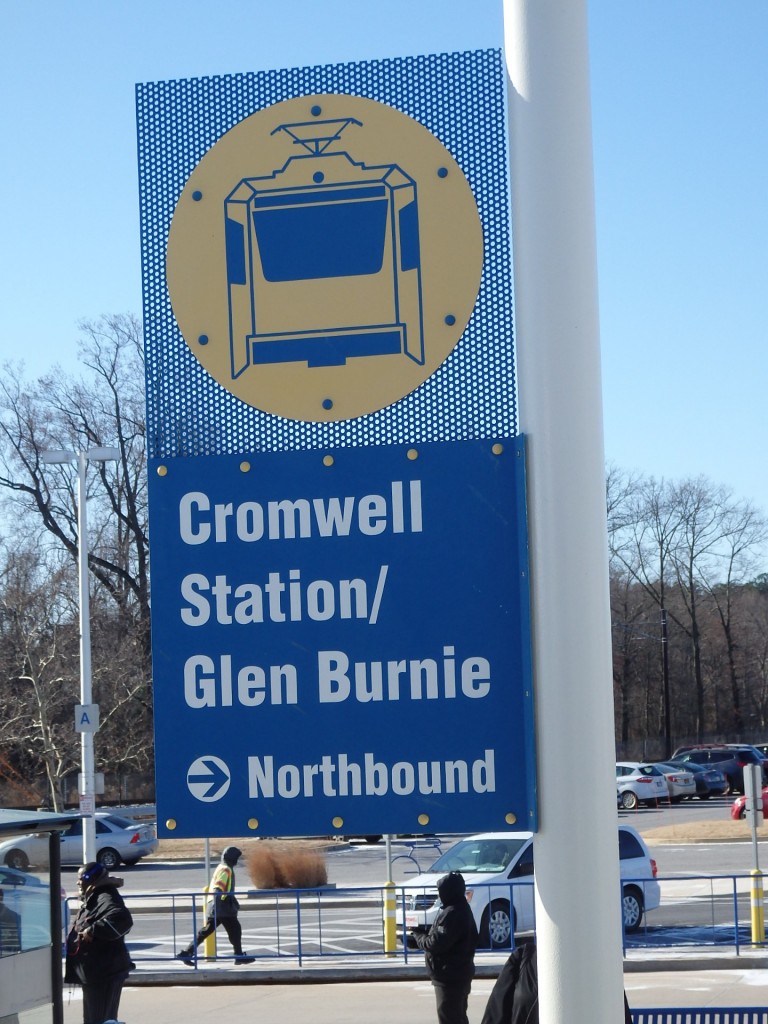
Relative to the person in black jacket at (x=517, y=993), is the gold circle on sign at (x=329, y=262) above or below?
above

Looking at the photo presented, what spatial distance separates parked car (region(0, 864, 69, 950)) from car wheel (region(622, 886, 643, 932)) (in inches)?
430

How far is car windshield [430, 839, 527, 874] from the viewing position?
16.8m

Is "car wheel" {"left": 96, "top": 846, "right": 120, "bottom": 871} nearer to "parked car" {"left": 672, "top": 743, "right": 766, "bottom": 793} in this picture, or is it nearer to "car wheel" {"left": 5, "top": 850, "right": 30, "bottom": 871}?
"parked car" {"left": 672, "top": 743, "right": 766, "bottom": 793}

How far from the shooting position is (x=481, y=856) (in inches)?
676

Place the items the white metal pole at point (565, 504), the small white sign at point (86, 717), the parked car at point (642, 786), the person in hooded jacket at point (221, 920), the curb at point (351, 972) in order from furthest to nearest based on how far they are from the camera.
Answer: the parked car at point (642, 786), the small white sign at point (86, 717), the person in hooded jacket at point (221, 920), the curb at point (351, 972), the white metal pole at point (565, 504)

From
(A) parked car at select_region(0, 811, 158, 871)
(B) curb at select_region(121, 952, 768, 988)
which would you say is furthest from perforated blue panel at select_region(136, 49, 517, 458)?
(A) parked car at select_region(0, 811, 158, 871)

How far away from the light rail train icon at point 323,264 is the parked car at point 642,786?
40743 mm

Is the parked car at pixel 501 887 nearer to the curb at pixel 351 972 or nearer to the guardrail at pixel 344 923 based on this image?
the guardrail at pixel 344 923

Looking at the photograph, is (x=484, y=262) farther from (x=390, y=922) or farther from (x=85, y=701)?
(x=85, y=701)

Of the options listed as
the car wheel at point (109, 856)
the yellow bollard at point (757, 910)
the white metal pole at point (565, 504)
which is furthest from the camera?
the car wheel at point (109, 856)

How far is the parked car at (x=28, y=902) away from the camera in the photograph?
7.32 meters

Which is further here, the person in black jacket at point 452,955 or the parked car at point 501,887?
the parked car at point 501,887

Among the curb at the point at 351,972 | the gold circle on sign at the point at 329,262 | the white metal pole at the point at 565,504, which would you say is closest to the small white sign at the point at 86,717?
the curb at the point at 351,972

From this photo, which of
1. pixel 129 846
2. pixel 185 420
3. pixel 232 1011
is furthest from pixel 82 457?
pixel 185 420
